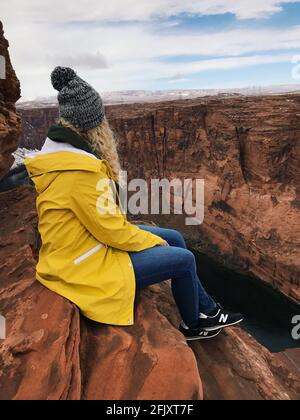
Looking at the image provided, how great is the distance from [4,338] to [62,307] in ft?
1.97

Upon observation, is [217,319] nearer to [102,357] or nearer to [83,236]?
[102,357]

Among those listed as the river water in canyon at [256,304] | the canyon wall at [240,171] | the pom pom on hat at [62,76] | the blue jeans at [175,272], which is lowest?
the river water in canyon at [256,304]

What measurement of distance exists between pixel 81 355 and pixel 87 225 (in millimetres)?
1327

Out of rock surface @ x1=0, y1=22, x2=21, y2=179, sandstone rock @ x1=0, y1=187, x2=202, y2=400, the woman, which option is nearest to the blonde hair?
the woman

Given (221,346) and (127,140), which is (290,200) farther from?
(221,346)

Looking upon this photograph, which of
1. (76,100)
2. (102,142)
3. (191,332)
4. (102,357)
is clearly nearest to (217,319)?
(191,332)

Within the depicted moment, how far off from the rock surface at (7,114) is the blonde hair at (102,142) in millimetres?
4065

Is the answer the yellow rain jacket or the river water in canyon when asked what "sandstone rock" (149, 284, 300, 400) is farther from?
the river water in canyon

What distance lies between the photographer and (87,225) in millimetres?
3230

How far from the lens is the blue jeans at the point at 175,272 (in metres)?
3.55

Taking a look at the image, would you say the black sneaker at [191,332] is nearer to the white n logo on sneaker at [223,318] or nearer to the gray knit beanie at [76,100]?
the white n logo on sneaker at [223,318]

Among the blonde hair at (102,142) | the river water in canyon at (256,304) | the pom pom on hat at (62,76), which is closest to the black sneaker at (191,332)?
the blonde hair at (102,142)

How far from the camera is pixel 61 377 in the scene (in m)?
2.93

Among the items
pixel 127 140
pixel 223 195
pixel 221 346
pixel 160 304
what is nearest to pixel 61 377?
pixel 160 304
